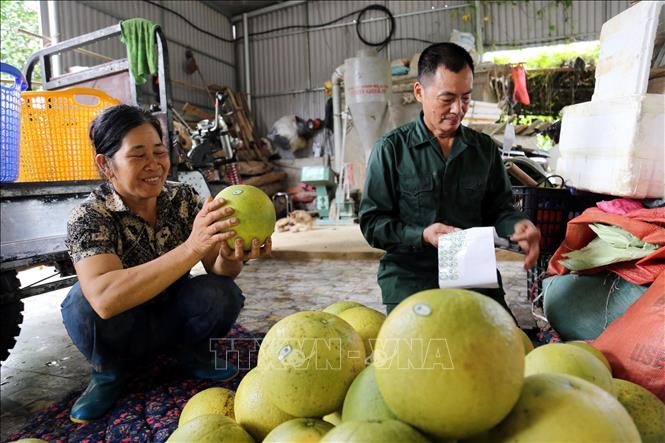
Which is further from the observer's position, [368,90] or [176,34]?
[176,34]

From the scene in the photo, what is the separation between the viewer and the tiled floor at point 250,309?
2213mm

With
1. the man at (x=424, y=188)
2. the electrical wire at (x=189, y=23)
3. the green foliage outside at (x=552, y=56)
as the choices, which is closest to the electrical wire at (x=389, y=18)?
the green foliage outside at (x=552, y=56)

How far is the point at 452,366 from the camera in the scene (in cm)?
61

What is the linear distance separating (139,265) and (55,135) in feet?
4.39

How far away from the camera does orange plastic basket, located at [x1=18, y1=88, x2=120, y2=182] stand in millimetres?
2471

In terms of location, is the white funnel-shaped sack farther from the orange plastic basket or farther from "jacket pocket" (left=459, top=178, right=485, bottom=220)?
"jacket pocket" (left=459, top=178, right=485, bottom=220)

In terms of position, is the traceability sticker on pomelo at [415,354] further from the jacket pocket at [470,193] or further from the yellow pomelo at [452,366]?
the jacket pocket at [470,193]

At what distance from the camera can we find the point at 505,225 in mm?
1924

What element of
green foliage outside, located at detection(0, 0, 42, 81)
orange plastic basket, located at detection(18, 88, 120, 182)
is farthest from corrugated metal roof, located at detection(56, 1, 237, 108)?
orange plastic basket, located at detection(18, 88, 120, 182)

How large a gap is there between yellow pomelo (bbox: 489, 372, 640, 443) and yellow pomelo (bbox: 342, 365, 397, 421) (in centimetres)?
16

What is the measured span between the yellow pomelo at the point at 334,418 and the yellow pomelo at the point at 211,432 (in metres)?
0.14

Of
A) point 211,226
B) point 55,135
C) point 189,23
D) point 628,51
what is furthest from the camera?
point 189,23

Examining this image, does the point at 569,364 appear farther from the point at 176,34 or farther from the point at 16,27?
the point at 176,34

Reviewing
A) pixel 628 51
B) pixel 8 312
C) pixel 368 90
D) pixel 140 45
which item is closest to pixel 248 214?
pixel 8 312
